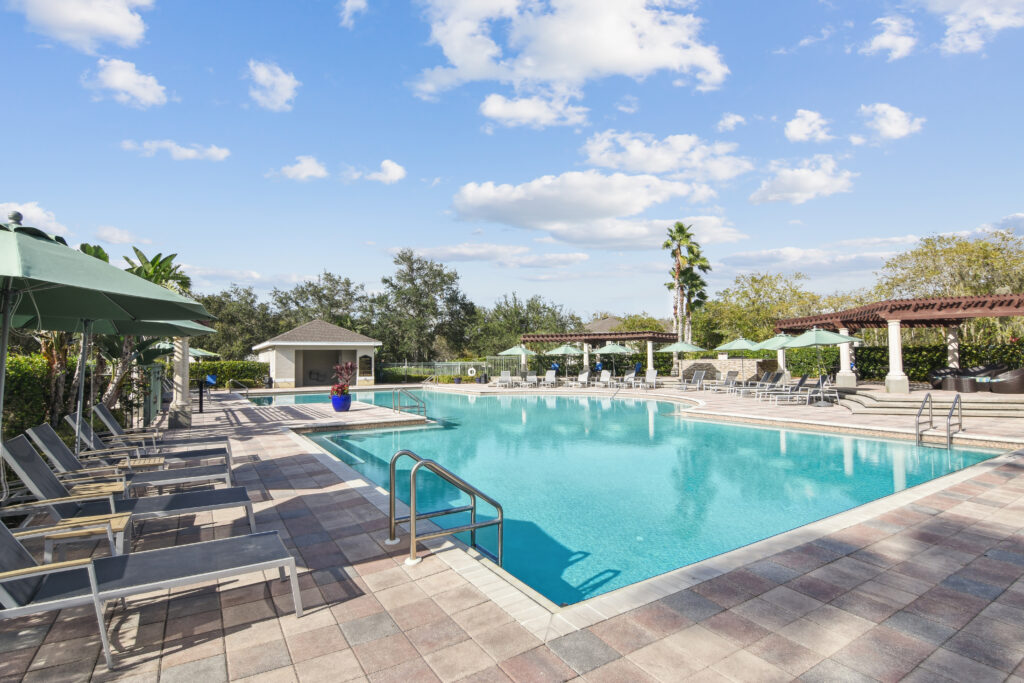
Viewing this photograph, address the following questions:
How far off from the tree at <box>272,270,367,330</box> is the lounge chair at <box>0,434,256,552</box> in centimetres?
4417

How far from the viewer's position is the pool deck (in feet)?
8.83

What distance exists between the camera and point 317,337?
30.8m

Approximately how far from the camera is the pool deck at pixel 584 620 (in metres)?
2.69

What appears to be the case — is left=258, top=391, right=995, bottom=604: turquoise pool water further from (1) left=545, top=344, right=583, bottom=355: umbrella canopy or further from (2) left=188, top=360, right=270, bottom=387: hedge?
(2) left=188, top=360, right=270, bottom=387: hedge

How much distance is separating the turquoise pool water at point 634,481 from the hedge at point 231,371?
66.1 ft

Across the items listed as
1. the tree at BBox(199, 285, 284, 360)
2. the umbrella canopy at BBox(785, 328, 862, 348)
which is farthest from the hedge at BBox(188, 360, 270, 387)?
the umbrella canopy at BBox(785, 328, 862, 348)

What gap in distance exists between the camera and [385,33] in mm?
12719

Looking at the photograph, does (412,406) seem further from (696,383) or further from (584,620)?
(584,620)

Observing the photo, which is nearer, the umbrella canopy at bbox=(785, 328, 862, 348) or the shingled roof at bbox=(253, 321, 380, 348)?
the umbrella canopy at bbox=(785, 328, 862, 348)

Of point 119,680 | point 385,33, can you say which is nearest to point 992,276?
point 385,33

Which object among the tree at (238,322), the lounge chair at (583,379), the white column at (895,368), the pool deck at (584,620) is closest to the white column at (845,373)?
the white column at (895,368)

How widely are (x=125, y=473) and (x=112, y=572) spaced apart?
10.00ft

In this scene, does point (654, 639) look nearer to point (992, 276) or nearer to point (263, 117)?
point (263, 117)

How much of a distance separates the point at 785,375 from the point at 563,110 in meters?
12.3
